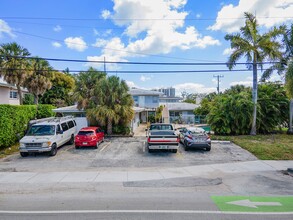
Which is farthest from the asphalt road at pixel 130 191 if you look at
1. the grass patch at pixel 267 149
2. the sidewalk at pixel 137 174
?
the grass patch at pixel 267 149

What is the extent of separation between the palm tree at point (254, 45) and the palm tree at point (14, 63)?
846 inches

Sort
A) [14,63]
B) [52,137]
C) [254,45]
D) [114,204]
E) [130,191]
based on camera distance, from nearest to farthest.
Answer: [114,204]
[130,191]
[52,137]
[254,45]
[14,63]

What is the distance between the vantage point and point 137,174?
31.1 ft

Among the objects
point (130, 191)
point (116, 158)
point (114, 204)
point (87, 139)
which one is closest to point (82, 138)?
point (87, 139)

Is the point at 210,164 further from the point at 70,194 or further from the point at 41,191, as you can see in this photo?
the point at 41,191

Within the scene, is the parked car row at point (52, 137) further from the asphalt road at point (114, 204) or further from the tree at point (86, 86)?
the asphalt road at point (114, 204)

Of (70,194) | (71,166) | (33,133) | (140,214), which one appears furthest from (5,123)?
(140,214)

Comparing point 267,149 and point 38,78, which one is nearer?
point 267,149

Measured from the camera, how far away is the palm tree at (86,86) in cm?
1965

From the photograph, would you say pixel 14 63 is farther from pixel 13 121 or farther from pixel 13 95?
pixel 13 121

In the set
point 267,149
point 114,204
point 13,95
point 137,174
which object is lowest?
point 137,174

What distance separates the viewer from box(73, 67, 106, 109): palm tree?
19648 millimetres

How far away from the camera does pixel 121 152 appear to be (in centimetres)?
1416

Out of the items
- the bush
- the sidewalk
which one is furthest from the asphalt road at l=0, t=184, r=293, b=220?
the bush
